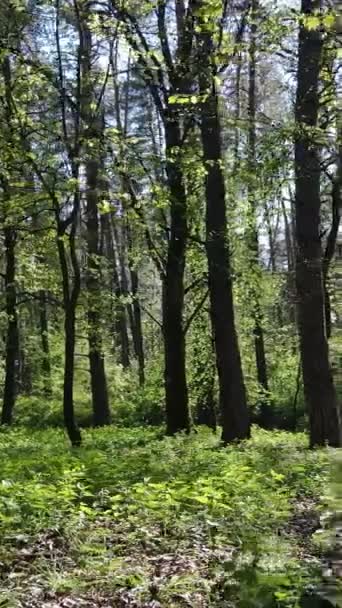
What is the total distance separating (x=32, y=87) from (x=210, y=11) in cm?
749

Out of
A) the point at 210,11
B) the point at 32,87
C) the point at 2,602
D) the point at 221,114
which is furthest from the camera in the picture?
the point at 221,114

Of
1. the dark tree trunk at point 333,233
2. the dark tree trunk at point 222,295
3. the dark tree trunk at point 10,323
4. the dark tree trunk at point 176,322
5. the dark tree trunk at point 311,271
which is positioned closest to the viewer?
the dark tree trunk at point 311,271

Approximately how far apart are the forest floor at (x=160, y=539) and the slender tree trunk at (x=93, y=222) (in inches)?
198

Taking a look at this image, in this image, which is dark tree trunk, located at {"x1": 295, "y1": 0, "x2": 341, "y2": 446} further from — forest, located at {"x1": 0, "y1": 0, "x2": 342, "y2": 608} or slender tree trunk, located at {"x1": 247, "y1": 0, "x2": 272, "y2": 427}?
slender tree trunk, located at {"x1": 247, "y1": 0, "x2": 272, "y2": 427}

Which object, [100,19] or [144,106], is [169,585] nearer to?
[100,19]

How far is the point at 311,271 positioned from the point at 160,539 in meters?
5.87

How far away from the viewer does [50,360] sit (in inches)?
1001

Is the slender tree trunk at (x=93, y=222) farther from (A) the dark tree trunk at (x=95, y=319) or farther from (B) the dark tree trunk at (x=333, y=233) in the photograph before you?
(B) the dark tree trunk at (x=333, y=233)

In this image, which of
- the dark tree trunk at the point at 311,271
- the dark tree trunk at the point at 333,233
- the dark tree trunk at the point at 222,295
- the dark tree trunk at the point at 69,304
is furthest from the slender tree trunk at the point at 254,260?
the dark tree trunk at the point at 69,304

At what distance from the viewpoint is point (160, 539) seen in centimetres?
506

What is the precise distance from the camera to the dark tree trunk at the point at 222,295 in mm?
11547

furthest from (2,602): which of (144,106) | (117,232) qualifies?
(117,232)

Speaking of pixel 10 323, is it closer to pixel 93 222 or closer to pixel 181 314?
pixel 93 222

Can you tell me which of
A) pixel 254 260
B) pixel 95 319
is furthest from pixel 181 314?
pixel 254 260
